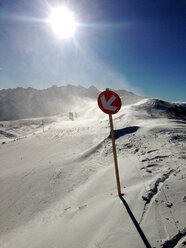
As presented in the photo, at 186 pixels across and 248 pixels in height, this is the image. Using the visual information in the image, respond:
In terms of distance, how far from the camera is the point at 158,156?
14.9 ft

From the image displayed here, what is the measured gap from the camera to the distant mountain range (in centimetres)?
7438

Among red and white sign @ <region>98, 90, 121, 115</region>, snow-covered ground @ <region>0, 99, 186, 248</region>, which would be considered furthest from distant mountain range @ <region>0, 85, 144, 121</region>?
red and white sign @ <region>98, 90, 121, 115</region>

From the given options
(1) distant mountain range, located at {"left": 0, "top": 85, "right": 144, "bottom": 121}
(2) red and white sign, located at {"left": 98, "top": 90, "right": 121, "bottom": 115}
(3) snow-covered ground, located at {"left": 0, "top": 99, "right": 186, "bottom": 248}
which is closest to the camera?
(3) snow-covered ground, located at {"left": 0, "top": 99, "right": 186, "bottom": 248}

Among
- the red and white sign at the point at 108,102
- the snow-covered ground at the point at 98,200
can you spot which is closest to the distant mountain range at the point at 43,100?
the snow-covered ground at the point at 98,200

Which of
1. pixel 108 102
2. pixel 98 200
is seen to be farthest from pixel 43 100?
pixel 98 200

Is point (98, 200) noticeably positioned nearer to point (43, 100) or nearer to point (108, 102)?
point (108, 102)

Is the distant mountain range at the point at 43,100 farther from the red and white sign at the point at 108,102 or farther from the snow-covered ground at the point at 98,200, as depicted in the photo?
the red and white sign at the point at 108,102

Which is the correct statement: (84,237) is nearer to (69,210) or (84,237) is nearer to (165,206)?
(69,210)

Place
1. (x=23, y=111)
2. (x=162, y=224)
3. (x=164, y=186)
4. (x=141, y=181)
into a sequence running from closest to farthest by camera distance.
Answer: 1. (x=162, y=224)
2. (x=164, y=186)
3. (x=141, y=181)
4. (x=23, y=111)

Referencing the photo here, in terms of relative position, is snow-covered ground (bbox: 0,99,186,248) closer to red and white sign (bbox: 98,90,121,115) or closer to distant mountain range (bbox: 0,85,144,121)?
red and white sign (bbox: 98,90,121,115)

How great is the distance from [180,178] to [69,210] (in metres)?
2.47

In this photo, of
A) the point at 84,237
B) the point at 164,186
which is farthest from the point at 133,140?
the point at 84,237

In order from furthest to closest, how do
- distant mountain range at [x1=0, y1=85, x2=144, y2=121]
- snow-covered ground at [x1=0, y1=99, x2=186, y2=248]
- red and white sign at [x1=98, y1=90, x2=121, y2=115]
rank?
1. distant mountain range at [x1=0, y1=85, x2=144, y2=121]
2. red and white sign at [x1=98, y1=90, x2=121, y2=115]
3. snow-covered ground at [x1=0, y1=99, x2=186, y2=248]

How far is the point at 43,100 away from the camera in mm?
82625
